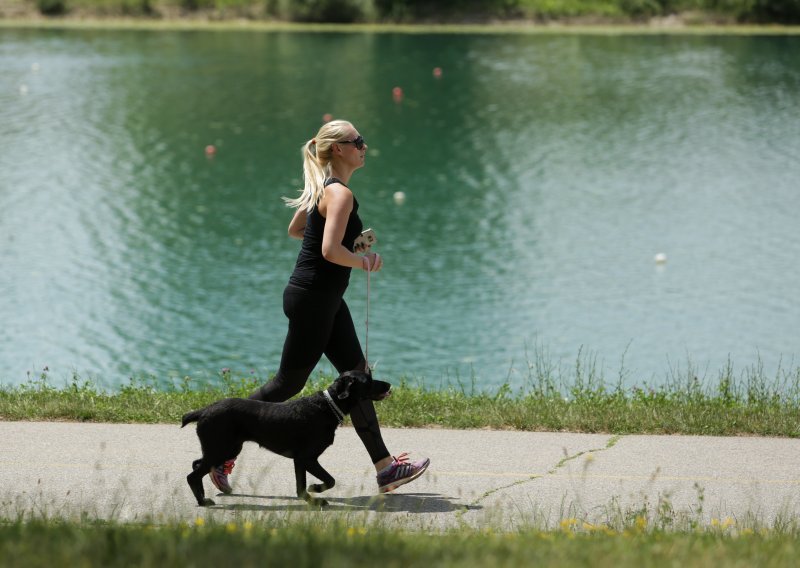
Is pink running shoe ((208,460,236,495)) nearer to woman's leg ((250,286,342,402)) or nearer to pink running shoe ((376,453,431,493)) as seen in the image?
woman's leg ((250,286,342,402))

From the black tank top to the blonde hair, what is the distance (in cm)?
5

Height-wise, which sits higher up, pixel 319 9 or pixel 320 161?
pixel 319 9

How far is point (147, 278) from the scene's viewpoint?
1942 cm

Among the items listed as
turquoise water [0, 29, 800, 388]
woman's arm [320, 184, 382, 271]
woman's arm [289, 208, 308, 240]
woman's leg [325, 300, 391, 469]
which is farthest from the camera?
turquoise water [0, 29, 800, 388]

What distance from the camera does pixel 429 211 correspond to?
23.9m

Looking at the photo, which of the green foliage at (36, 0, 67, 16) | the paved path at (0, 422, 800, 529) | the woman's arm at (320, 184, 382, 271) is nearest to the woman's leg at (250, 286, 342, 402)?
the woman's arm at (320, 184, 382, 271)

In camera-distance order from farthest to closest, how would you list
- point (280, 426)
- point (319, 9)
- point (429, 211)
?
point (319, 9), point (429, 211), point (280, 426)

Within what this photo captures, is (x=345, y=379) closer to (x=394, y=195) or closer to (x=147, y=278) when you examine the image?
(x=147, y=278)

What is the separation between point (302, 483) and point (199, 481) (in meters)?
0.56

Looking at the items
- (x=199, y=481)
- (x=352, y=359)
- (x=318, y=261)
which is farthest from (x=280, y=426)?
(x=318, y=261)

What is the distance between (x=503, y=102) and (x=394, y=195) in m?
12.1

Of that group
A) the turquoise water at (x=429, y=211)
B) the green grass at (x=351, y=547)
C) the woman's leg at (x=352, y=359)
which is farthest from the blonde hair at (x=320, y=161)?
the turquoise water at (x=429, y=211)

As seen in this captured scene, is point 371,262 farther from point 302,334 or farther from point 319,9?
point 319,9

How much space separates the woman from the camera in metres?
6.56
